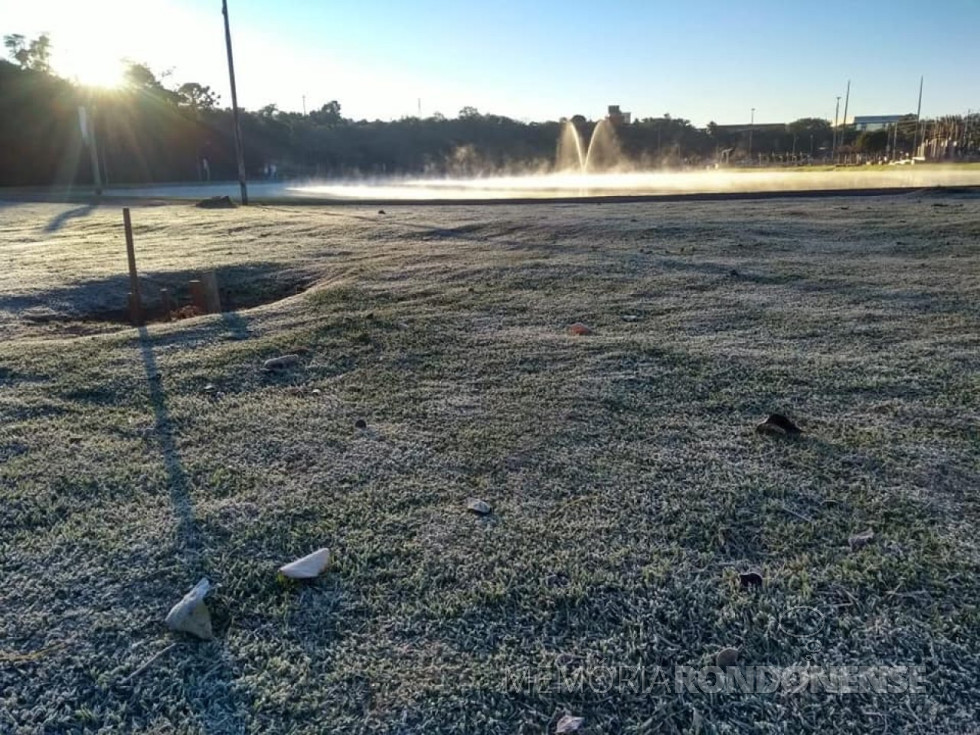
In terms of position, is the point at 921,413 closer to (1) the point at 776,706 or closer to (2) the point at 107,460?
(1) the point at 776,706

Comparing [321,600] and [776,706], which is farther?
[321,600]

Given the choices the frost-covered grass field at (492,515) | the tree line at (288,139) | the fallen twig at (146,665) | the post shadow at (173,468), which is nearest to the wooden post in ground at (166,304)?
the frost-covered grass field at (492,515)

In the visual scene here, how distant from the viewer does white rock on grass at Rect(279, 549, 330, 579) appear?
57.8 inches

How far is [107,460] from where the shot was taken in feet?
6.68

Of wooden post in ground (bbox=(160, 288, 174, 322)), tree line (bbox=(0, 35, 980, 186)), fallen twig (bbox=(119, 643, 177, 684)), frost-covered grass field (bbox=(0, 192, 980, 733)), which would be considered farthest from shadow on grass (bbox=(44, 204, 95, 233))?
tree line (bbox=(0, 35, 980, 186))

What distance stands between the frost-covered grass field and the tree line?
29242mm

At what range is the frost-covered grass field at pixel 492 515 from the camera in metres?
1.18

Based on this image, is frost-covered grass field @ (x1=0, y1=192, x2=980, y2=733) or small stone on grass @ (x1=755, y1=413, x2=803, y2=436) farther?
small stone on grass @ (x1=755, y1=413, x2=803, y2=436)

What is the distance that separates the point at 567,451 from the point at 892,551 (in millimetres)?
879

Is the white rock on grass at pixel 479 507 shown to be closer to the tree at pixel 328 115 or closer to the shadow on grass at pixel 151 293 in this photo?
the shadow on grass at pixel 151 293

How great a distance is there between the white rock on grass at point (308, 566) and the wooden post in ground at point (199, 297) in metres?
3.24

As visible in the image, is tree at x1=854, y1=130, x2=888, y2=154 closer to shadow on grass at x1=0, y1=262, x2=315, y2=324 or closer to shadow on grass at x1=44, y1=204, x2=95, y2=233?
shadow on grass at x1=44, y1=204, x2=95, y2=233

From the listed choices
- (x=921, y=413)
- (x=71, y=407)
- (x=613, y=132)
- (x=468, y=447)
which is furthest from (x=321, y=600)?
(x=613, y=132)

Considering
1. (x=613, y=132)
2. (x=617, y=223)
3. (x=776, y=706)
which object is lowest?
(x=776, y=706)
